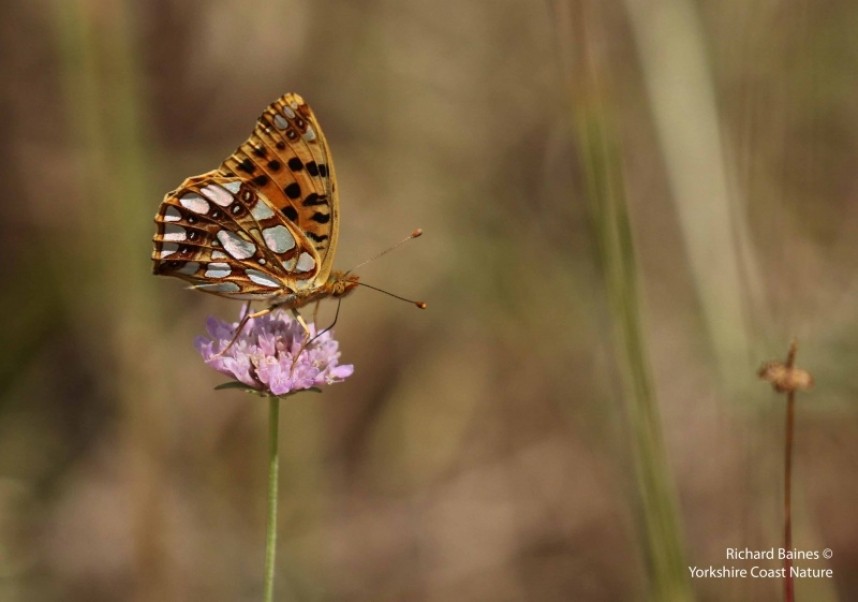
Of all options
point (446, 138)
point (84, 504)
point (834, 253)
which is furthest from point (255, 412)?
point (834, 253)

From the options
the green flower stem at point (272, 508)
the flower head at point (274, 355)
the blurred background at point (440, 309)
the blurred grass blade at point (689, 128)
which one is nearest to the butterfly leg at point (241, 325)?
the flower head at point (274, 355)

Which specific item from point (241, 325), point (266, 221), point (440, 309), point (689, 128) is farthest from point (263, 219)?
point (440, 309)

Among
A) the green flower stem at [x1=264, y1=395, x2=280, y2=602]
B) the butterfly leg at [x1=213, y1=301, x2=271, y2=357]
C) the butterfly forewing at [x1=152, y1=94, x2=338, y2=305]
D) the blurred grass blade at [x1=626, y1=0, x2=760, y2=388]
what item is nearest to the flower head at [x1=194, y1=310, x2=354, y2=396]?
the butterfly leg at [x1=213, y1=301, x2=271, y2=357]

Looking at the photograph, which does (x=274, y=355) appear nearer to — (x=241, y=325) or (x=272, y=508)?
(x=241, y=325)

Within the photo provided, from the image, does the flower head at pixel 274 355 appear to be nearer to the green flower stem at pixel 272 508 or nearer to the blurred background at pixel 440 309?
the green flower stem at pixel 272 508

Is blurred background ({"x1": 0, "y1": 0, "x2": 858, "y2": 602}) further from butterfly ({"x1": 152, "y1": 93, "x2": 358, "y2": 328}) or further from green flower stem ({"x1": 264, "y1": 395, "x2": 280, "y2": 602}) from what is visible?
green flower stem ({"x1": 264, "y1": 395, "x2": 280, "y2": 602})

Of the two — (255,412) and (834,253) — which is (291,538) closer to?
(255,412)
